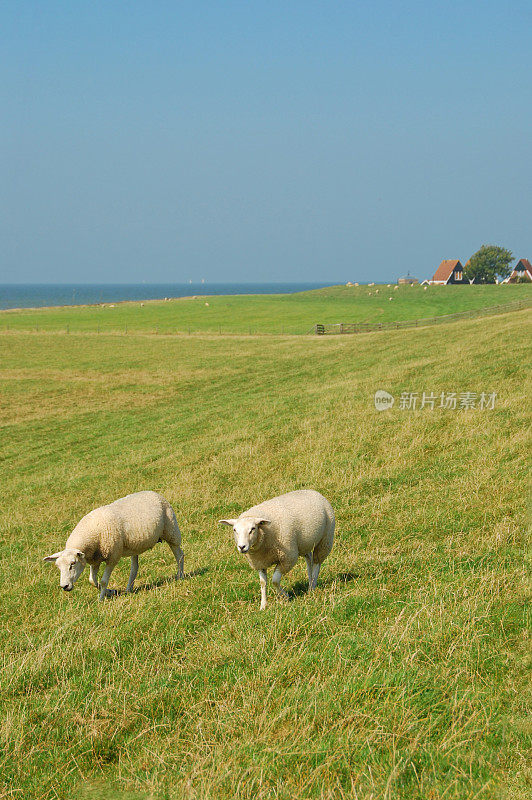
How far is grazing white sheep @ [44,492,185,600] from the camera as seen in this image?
320 inches

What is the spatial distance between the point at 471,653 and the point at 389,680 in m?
0.95

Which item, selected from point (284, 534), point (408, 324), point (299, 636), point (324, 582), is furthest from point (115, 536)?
point (408, 324)

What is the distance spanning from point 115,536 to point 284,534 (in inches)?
111

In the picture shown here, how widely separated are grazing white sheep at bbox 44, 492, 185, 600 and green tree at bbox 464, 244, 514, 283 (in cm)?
14759

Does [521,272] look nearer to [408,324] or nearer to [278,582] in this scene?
[408,324]

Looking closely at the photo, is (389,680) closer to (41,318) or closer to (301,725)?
(301,725)

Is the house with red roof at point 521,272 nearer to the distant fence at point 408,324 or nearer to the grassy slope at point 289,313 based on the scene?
the grassy slope at point 289,313

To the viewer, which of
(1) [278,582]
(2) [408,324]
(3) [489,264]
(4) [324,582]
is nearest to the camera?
(1) [278,582]

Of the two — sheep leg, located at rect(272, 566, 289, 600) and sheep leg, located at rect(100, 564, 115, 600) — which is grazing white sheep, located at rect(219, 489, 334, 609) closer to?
sheep leg, located at rect(272, 566, 289, 600)

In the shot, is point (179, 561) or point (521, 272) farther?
point (521, 272)

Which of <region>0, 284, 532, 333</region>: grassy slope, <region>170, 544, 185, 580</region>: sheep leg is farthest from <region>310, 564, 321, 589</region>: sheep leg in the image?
<region>0, 284, 532, 333</region>: grassy slope

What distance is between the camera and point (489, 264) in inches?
5625

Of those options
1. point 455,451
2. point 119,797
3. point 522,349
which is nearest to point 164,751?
point 119,797

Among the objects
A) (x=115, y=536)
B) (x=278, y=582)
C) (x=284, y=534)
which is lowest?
(x=115, y=536)
